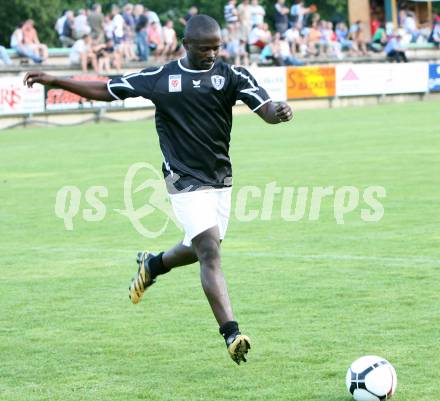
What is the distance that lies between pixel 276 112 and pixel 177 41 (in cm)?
3330

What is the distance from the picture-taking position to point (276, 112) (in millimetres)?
7070

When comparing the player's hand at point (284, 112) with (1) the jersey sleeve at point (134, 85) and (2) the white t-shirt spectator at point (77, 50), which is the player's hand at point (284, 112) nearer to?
(1) the jersey sleeve at point (134, 85)

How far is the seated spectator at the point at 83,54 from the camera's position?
34375 millimetres

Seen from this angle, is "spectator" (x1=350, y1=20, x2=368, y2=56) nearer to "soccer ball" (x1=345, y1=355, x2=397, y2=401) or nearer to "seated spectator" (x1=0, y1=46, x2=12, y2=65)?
"seated spectator" (x1=0, y1=46, x2=12, y2=65)

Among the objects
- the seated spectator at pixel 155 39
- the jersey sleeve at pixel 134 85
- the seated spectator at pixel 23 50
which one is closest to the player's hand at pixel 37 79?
the jersey sleeve at pixel 134 85

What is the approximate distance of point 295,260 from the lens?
10.8 meters

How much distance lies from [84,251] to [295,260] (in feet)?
7.67

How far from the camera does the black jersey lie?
7.27 metres

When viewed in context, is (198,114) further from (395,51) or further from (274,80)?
(395,51)

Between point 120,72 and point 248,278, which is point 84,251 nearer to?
point 248,278

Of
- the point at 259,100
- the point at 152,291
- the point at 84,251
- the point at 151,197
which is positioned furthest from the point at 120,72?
the point at 259,100

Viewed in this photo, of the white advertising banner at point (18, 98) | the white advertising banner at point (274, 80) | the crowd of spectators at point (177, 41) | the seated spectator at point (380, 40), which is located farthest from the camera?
the seated spectator at point (380, 40)

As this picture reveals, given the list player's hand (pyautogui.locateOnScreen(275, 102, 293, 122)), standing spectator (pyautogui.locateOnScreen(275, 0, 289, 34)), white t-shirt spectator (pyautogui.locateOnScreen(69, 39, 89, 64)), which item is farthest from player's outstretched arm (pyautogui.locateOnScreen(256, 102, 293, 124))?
standing spectator (pyautogui.locateOnScreen(275, 0, 289, 34))

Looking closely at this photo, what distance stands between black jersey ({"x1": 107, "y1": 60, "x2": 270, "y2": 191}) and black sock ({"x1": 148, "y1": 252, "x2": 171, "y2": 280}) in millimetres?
1057
